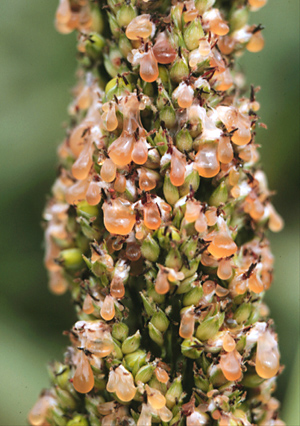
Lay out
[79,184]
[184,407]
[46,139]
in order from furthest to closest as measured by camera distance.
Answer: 1. [46,139]
2. [79,184]
3. [184,407]

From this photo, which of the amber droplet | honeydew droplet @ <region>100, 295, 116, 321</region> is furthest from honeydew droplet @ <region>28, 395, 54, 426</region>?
the amber droplet

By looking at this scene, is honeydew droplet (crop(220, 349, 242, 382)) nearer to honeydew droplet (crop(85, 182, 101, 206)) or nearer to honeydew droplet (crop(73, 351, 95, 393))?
honeydew droplet (crop(73, 351, 95, 393))

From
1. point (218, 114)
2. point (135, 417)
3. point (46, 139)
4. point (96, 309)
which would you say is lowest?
point (135, 417)

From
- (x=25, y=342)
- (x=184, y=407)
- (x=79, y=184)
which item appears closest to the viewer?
(x=184, y=407)

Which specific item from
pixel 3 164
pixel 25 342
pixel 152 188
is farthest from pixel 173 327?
pixel 3 164

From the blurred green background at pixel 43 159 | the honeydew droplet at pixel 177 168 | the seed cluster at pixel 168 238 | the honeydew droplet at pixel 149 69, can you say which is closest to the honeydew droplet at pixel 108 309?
the seed cluster at pixel 168 238

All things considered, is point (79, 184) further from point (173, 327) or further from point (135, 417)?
point (135, 417)
